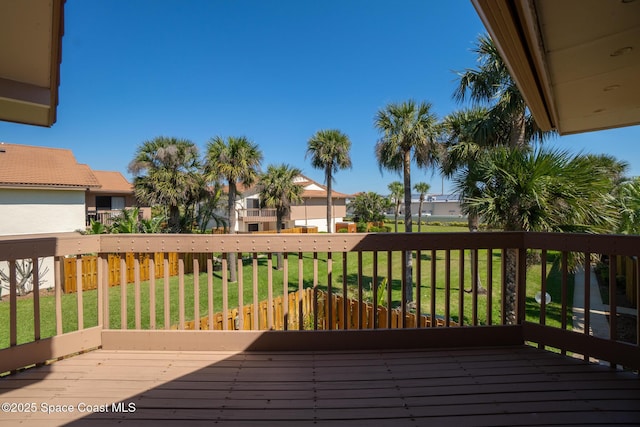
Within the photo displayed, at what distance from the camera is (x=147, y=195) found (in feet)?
46.0

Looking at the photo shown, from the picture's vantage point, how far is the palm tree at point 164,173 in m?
14.0

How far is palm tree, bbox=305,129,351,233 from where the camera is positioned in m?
20.1

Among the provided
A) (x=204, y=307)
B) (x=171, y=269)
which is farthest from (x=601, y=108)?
(x=171, y=269)

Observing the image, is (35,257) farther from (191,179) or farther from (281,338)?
(191,179)

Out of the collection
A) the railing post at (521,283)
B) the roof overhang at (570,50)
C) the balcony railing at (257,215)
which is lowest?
the railing post at (521,283)

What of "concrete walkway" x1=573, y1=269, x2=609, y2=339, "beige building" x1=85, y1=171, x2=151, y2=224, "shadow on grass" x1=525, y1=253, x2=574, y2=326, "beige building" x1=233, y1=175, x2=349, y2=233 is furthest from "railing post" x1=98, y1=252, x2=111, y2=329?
"beige building" x1=233, y1=175, x2=349, y2=233

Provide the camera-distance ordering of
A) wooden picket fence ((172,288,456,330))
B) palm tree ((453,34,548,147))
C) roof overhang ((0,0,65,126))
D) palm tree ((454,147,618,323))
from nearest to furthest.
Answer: roof overhang ((0,0,65,126)) → palm tree ((454,147,618,323)) → wooden picket fence ((172,288,456,330)) → palm tree ((453,34,548,147))

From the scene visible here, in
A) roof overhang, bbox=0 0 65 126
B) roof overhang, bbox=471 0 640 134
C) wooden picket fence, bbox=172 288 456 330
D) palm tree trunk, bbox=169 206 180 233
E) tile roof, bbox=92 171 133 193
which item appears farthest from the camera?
tile roof, bbox=92 171 133 193

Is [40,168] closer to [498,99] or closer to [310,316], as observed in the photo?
[310,316]

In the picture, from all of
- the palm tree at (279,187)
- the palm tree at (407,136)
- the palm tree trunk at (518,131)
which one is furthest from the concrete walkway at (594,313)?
the palm tree at (279,187)

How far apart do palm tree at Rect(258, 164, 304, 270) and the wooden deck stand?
14509 millimetres

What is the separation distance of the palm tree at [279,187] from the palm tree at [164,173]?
3726 millimetres

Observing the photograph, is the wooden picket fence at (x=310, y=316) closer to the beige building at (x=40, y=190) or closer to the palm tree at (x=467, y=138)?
the palm tree at (x=467, y=138)

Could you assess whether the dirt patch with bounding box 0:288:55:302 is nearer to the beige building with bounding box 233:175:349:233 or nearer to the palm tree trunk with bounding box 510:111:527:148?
the palm tree trunk with bounding box 510:111:527:148
